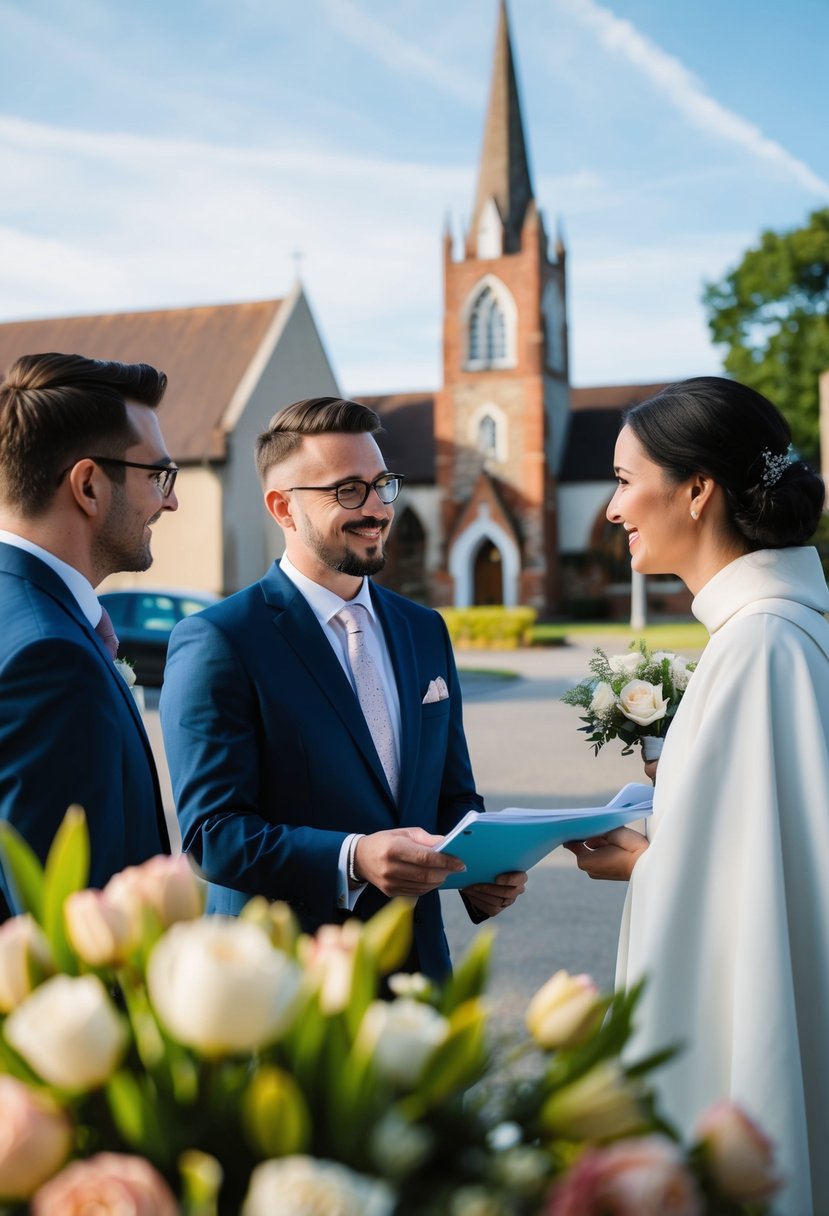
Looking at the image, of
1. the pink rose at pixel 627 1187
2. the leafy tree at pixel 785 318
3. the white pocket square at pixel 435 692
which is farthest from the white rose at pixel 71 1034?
the leafy tree at pixel 785 318

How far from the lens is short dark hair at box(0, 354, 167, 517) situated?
2180 mm

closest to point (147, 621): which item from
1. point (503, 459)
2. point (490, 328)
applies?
point (503, 459)

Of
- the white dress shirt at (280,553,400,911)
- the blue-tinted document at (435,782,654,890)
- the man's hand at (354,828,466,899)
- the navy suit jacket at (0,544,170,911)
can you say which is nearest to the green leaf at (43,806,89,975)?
the navy suit jacket at (0,544,170,911)

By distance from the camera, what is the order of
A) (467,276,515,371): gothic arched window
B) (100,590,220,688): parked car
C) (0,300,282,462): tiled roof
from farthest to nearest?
(467,276,515,371): gothic arched window < (0,300,282,462): tiled roof < (100,590,220,688): parked car

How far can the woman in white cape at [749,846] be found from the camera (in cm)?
212

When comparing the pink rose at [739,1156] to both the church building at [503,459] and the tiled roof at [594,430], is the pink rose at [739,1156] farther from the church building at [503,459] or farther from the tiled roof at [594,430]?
the tiled roof at [594,430]

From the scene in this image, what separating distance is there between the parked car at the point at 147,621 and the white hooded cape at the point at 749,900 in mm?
16005

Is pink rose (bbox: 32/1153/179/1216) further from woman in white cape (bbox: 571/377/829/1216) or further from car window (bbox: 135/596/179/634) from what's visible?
car window (bbox: 135/596/179/634)

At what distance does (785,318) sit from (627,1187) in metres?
45.5

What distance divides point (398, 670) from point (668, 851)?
111 centimetres

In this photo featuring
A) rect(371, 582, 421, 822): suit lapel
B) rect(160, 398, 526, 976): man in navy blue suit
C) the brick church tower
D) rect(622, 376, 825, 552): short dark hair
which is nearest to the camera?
rect(622, 376, 825, 552): short dark hair

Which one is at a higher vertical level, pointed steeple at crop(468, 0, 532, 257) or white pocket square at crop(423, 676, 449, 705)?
pointed steeple at crop(468, 0, 532, 257)

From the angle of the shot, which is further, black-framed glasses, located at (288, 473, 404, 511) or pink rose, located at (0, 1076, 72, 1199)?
black-framed glasses, located at (288, 473, 404, 511)

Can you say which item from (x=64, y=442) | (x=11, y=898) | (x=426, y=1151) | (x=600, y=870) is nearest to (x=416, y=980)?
(x=426, y=1151)
